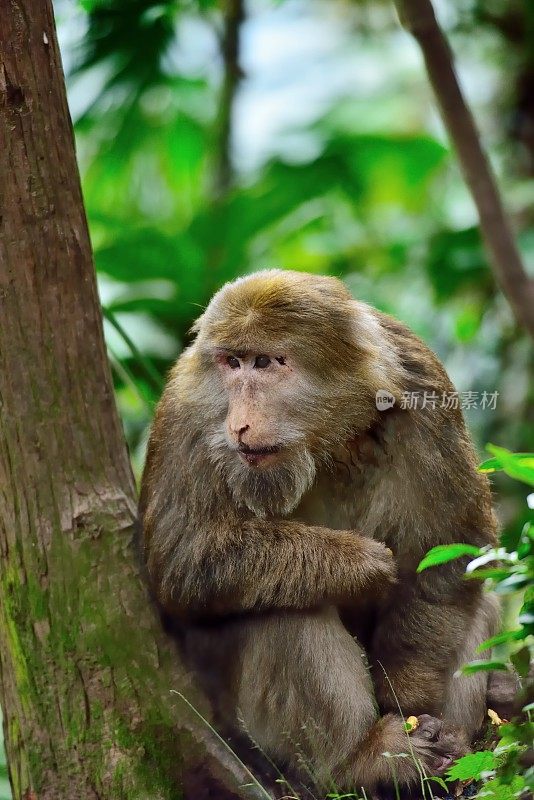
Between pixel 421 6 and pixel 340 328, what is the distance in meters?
1.16

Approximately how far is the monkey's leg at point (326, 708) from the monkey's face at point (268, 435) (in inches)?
17.6

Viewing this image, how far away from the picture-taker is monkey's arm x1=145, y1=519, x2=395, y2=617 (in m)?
3.57

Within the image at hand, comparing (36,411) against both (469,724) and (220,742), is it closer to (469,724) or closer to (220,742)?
(220,742)

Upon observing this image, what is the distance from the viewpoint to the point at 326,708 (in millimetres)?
3678

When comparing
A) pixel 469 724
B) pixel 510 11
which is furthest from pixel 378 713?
pixel 510 11

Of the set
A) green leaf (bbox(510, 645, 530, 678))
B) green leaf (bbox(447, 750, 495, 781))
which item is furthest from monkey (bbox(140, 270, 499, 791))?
green leaf (bbox(510, 645, 530, 678))

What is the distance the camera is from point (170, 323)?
300 inches

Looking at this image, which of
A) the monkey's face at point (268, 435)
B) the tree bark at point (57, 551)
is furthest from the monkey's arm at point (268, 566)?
the tree bark at point (57, 551)

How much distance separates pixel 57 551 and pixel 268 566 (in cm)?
85

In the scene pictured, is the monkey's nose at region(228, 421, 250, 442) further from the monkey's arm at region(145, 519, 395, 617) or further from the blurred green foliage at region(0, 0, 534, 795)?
the blurred green foliage at region(0, 0, 534, 795)

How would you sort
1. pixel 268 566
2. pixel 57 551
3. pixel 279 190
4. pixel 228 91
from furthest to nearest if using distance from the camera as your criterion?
pixel 228 91 → pixel 279 190 → pixel 57 551 → pixel 268 566

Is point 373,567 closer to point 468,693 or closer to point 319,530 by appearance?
point 319,530

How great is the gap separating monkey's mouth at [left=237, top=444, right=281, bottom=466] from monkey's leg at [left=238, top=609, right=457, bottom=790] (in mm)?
580

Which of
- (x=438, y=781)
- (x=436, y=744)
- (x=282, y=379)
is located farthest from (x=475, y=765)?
(x=282, y=379)
